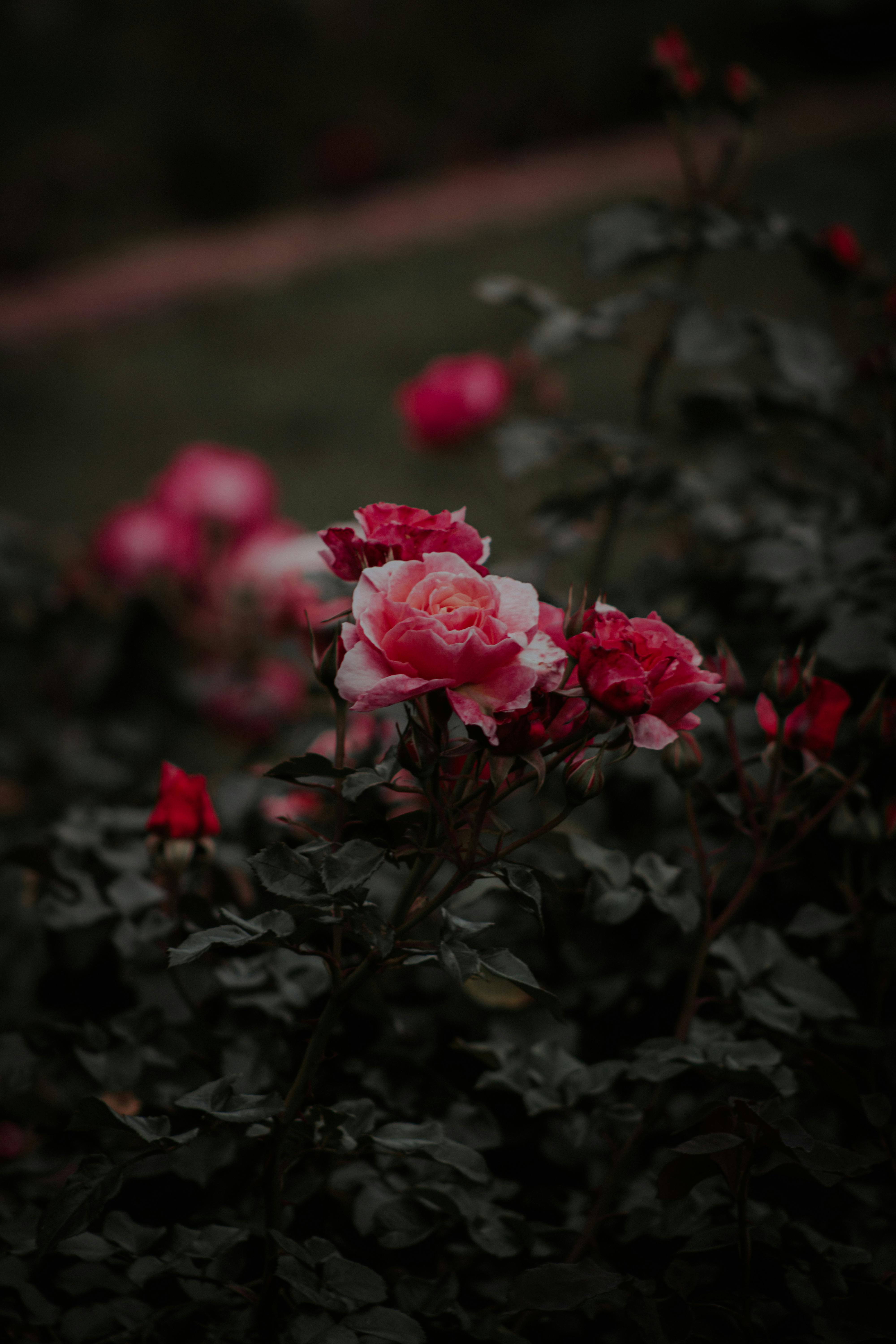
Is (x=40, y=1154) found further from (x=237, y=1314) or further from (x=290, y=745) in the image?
(x=290, y=745)

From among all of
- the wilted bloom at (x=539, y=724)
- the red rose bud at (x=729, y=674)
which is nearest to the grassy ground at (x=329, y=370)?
the red rose bud at (x=729, y=674)

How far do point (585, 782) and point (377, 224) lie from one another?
322 centimetres

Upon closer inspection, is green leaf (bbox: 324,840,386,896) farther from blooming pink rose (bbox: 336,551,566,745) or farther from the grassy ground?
the grassy ground

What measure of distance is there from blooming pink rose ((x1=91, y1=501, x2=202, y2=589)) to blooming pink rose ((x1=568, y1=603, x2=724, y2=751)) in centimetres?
77

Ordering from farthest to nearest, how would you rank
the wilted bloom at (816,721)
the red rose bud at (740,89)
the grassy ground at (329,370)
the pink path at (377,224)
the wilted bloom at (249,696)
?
the pink path at (377,224) < the grassy ground at (329,370) < the wilted bloom at (249,696) < the red rose bud at (740,89) < the wilted bloom at (816,721)

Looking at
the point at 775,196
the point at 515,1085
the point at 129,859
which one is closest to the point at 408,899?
the point at 515,1085

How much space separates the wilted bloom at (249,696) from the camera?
2.98ft

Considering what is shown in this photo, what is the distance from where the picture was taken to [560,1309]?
0.32 metres

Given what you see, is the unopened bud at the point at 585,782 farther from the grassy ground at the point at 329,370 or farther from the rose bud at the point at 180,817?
the grassy ground at the point at 329,370

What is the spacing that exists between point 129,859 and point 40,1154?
0.14 m

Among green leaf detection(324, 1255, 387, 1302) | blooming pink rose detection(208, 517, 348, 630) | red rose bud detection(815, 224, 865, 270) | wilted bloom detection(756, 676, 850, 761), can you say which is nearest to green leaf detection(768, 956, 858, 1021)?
wilted bloom detection(756, 676, 850, 761)

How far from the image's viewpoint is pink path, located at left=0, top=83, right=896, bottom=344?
2.81 m

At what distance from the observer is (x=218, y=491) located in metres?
1.09

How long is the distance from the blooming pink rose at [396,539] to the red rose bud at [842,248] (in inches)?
18.5
